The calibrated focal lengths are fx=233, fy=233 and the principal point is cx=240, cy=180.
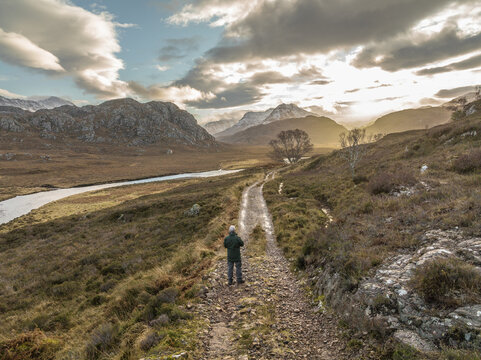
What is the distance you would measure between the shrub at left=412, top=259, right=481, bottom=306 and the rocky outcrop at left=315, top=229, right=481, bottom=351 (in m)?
0.23

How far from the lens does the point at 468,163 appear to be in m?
18.3

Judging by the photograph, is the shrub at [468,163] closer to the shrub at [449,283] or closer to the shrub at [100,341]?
the shrub at [449,283]

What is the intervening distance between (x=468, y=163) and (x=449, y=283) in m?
17.3

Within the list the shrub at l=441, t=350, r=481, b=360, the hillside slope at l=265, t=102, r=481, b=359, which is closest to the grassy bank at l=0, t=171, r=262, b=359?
the hillside slope at l=265, t=102, r=481, b=359

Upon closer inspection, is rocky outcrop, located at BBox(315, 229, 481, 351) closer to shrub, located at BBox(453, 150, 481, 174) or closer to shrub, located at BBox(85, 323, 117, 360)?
shrub, located at BBox(85, 323, 117, 360)

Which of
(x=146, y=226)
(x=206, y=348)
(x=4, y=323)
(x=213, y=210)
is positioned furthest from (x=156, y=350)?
(x=146, y=226)

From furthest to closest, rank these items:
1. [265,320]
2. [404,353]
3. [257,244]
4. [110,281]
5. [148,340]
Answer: [257,244] < [110,281] < [265,320] < [148,340] < [404,353]

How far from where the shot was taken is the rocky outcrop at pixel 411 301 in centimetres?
555

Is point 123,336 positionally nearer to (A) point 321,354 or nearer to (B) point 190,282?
(B) point 190,282

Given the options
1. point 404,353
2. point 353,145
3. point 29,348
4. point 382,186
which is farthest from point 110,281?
point 353,145

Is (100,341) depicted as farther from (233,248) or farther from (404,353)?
(404,353)

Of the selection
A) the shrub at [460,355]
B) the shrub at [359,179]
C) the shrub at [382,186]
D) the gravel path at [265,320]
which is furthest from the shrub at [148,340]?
the shrub at [359,179]

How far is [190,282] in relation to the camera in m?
11.7

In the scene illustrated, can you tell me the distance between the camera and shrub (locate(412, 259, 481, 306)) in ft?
20.1
